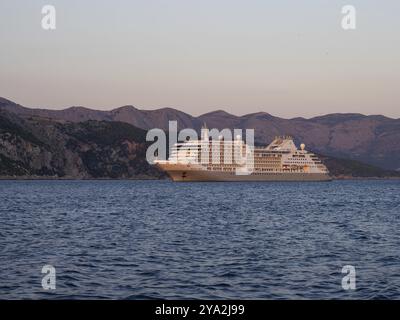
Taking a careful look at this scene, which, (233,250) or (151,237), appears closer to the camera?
(233,250)

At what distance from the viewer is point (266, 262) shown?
34.9m

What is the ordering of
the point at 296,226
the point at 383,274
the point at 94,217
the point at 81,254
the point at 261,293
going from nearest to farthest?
the point at 261,293
the point at 383,274
the point at 81,254
the point at 296,226
the point at 94,217

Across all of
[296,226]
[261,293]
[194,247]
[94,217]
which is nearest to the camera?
[261,293]

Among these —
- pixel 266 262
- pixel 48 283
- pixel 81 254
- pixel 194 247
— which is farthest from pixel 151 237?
pixel 48 283

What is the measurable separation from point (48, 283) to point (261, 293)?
891cm

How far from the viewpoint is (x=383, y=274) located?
31359mm

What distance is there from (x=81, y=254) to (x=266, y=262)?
10592 mm

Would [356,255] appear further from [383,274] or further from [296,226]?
[296,226]

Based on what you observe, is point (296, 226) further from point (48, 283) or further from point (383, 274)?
point (48, 283)
